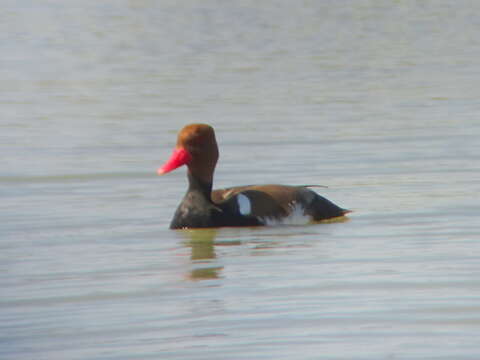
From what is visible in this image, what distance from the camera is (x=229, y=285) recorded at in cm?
848

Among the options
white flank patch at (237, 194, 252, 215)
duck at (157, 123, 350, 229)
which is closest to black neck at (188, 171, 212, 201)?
duck at (157, 123, 350, 229)

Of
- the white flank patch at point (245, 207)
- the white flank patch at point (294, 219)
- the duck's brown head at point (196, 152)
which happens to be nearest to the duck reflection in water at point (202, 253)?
the white flank patch at point (245, 207)

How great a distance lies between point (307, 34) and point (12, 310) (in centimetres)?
2508

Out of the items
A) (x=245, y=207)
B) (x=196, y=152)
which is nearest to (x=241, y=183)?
(x=196, y=152)

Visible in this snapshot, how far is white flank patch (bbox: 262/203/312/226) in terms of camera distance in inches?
440

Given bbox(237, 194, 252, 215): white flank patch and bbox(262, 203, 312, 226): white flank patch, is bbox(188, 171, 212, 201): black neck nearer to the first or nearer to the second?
bbox(237, 194, 252, 215): white flank patch

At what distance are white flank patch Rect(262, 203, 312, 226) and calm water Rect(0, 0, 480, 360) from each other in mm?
172

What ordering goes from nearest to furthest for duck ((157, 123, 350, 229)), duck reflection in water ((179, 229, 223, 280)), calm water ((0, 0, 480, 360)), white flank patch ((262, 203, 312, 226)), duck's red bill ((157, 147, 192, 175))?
calm water ((0, 0, 480, 360)) → duck reflection in water ((179, 229, 223, 280)) → duck ((157, 123, 350, 229)) → white flank patch ((262, 203, 312, 226)) → duck's red bill ((157, 147, 192, 175))

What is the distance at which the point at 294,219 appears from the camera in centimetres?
1124

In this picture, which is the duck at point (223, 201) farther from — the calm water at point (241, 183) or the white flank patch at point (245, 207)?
the calm water at point (241, 183)

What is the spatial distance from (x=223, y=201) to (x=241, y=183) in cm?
203

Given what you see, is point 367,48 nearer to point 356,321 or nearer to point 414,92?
point 414,92

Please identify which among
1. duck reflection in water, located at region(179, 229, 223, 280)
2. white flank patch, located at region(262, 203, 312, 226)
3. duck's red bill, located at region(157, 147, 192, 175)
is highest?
duck's red bill, located at region(157, 147, 192, 175)

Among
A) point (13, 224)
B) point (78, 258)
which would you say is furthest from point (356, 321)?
point (13, 224)
